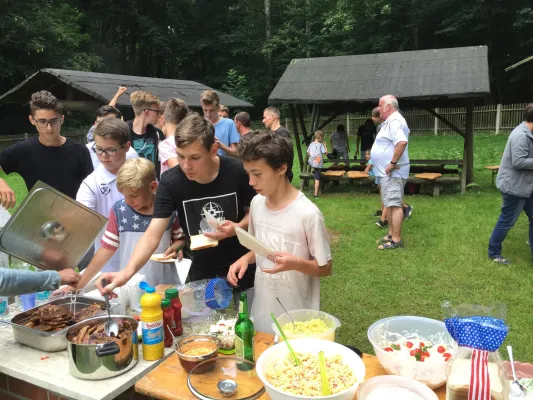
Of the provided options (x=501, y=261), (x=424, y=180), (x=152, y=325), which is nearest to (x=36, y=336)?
(x=152, y=325)

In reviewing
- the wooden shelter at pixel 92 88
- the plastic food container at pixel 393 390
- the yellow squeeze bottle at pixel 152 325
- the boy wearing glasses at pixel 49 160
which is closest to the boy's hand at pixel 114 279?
the yellow squeeze bottle at pixel 152 325

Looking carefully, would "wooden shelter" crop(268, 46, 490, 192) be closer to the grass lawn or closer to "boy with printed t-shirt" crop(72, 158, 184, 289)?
the grass lawn

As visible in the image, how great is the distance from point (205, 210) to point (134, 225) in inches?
19.1

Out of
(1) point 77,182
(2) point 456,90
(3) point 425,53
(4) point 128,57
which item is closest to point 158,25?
(4) point 128,57

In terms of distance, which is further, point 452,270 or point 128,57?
point 128,57

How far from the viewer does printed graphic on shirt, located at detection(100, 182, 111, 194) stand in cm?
289

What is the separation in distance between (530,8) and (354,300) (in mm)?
24002

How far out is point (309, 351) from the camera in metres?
1.66

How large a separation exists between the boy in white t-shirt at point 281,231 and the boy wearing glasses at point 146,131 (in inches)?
102

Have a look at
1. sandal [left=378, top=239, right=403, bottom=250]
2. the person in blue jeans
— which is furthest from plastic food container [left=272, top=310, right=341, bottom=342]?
sandal [left=378, top=239, right=403, bottom=250]

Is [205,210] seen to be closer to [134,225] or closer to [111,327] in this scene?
[134,225]

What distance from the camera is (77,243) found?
7.11ft

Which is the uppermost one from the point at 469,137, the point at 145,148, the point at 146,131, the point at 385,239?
the point at 146,131

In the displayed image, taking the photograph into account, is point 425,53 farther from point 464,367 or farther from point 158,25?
point 158,25
